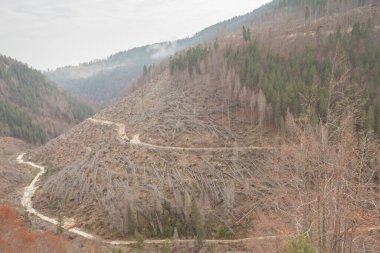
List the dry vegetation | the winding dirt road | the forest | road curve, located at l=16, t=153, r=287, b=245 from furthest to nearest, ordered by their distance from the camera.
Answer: the forest, the dry vegetation, the winding dirt road, road curve, located at l=16, t=153, r=287, b=245

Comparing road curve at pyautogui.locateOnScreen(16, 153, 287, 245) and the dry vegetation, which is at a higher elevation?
the dry vegetation

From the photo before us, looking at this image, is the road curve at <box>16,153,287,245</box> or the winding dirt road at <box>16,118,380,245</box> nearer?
the road curve at <box>16,153,287,245</box>

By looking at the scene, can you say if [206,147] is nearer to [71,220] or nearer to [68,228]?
[71,220]

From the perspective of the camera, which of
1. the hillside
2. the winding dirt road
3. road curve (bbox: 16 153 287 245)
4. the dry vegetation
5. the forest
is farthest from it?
the forest

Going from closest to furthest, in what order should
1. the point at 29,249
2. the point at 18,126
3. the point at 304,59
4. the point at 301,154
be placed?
the point at 301,154 < the point at 29,249 < the point at 304,59 < the point at 18,126

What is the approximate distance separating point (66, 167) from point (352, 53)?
3538 inches

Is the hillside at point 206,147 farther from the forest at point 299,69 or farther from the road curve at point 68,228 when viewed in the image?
the road curve at point 68,228

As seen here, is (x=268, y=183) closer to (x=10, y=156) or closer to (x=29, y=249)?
(x=29, y=249)

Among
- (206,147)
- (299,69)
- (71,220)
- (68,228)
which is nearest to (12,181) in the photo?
(71,220)

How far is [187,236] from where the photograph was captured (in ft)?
210

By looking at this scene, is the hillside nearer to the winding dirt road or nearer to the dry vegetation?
the winding dirt road

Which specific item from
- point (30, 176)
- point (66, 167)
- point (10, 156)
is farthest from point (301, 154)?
point (10, 156)

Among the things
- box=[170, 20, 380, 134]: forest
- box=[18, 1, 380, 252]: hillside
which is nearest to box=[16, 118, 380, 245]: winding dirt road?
box=[18, 1, 380, 252]: hillside

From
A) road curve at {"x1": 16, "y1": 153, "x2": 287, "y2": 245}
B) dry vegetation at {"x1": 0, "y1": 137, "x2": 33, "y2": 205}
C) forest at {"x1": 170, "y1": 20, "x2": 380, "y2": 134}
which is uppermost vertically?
forest at {"x1": 170, "y1": 20, "x2": 380, "y2": 134}
